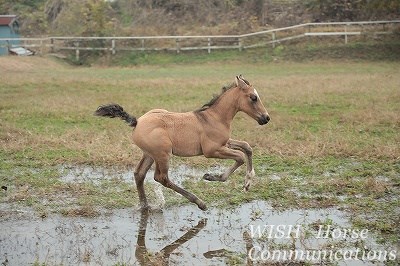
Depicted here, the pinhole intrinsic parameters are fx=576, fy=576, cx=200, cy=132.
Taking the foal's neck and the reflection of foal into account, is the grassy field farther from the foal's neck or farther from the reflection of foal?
the foal's neck

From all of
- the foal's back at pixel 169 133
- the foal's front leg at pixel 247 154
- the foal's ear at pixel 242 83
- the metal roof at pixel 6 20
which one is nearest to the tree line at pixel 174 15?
the metal roof at pixel 6 20

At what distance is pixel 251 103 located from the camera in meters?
8.51

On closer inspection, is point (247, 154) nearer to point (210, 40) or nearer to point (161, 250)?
point (161, 250)

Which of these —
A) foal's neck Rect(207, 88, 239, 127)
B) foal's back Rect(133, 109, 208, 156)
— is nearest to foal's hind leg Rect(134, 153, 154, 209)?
foal's back Rect(133, 109, 208, 156)

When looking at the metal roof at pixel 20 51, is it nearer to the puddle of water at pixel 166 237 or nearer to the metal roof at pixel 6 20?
the metal roof at pixel 6 20

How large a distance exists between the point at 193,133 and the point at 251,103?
0.98 meters

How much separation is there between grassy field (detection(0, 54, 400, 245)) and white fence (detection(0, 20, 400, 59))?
11.2 metres

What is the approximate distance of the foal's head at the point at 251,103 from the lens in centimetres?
848

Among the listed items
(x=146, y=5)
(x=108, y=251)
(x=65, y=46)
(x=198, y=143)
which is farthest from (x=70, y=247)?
(x=146, y=5)

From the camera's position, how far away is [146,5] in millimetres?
45594

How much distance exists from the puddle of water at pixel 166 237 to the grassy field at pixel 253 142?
387mm

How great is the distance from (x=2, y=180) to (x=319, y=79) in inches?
654

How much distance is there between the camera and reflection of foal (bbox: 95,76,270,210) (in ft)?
26.3

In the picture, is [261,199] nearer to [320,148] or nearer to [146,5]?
[320,148]
